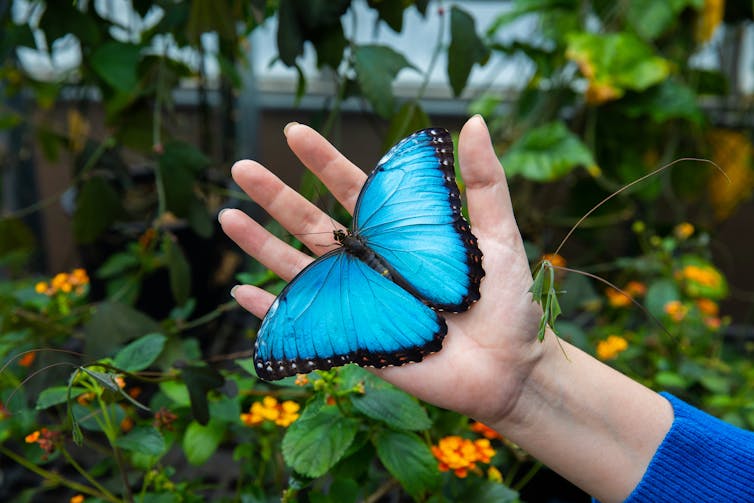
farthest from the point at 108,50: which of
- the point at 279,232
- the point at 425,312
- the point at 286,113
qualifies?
the point at 286,113

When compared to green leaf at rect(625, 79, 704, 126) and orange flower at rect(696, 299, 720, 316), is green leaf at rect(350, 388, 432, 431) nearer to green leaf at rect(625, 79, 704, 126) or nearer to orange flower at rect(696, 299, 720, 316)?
orange flower at rect(696, 299, 720, 316)

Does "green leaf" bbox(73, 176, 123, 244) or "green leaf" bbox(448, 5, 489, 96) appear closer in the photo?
"green leaf" bbox(448, 5, 489, 96)

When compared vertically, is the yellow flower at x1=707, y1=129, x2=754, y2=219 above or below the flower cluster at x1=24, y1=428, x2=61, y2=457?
above

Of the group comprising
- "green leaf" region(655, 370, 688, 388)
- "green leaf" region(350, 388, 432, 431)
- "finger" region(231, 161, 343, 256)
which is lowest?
"green leaf" region(655, 370, 688, 388)

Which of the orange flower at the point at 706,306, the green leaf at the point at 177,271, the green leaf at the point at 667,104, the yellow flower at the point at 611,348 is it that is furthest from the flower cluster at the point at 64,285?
the green leaf at the point at 667,104

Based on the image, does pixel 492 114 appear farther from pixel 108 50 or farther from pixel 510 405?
pixel 510 405

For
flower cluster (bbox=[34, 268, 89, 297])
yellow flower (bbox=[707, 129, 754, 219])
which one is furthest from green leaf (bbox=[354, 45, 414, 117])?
yellow flower (bbox=[707, 129, 754, 219])
